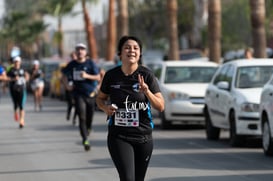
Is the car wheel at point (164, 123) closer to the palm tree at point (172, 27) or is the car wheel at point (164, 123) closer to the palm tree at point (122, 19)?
the palm tree at point (172, 27)

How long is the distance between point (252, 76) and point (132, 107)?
8.99 meters

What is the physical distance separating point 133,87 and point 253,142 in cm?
947

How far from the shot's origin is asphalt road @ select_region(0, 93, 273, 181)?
12641mm

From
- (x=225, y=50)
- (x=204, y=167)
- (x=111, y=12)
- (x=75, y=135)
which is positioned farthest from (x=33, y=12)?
(x=204, y=167)

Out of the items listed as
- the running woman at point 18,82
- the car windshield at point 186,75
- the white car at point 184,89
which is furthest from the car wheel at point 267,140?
the running woman at point 18,82

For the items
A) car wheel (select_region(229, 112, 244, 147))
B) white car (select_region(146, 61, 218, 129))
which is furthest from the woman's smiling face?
white car (select_region(146, 61, 218, 129))

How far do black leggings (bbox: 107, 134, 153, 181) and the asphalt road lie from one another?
339cm

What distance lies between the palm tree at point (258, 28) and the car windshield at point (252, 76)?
8.11 meters

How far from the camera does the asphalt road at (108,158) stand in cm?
1264

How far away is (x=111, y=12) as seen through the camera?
44625 mm

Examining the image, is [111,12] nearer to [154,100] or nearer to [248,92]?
[248,92]

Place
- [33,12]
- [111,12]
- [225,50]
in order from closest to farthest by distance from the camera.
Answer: [111,12] → [225,50] → [33,12]

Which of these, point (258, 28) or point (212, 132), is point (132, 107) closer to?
point (212, 132)

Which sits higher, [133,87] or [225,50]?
[133,87]
